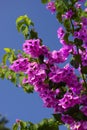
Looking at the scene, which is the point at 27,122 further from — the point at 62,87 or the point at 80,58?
the point at 80,58

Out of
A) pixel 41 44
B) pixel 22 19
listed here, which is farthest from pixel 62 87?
pixel 22 19

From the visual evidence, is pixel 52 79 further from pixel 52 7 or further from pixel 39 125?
pixel 52 7

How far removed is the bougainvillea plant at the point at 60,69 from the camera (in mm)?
5883

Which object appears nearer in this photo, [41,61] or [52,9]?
[41,61]

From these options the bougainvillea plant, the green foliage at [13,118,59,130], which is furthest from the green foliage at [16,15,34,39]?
the green foliage at [13,118,59,130]

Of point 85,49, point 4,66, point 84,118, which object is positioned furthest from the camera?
point 4,66

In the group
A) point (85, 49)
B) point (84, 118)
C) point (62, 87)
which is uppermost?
point (85, 49)

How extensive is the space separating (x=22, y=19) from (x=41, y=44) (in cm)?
49

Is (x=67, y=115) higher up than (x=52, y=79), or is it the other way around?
(x=52, y=79)

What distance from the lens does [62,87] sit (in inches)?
238

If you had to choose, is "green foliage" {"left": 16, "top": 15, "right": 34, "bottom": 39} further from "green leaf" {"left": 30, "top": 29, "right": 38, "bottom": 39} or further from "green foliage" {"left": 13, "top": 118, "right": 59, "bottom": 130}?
"green foliage" {"left": 13, "top": 118, "right": 59, "bottom": 130}

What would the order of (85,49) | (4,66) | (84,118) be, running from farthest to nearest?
1. (4,66)
2. (85,49)
3. (84,118)

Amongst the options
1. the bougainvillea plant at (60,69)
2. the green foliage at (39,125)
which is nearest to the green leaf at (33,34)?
the bougainvillea plant at (60,69)

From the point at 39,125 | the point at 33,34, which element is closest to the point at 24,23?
the point at 33,34
